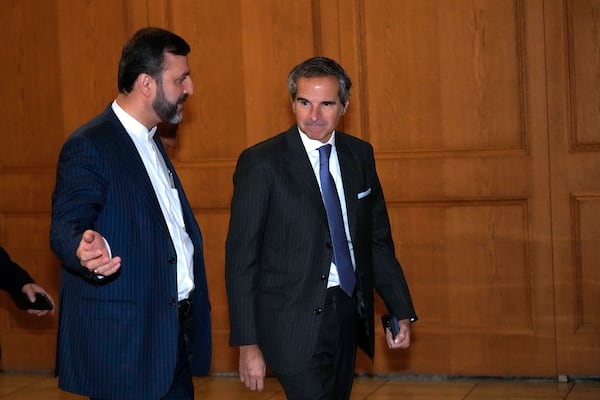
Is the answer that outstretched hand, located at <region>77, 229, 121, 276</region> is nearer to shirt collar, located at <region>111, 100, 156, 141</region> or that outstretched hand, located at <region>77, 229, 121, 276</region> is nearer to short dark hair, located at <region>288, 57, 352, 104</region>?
shirt collar, located at <region>111, 100, 156, 141</region>

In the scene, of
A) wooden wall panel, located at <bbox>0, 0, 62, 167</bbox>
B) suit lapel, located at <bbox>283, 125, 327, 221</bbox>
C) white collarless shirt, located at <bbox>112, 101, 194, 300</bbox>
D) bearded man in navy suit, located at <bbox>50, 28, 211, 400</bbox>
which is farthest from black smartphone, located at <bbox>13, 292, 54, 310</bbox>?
wooden wall panel, located at <bbox>0, 0, 62, 167</bbox>

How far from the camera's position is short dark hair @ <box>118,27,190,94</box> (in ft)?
10.8

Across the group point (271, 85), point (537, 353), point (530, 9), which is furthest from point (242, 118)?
point (537, 353)

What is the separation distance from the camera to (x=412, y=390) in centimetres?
553

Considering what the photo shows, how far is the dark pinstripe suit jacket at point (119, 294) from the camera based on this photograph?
3.02m

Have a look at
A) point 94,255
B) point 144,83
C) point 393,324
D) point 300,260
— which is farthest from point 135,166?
point 393,324

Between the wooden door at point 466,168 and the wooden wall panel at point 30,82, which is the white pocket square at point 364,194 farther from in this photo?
the wooden wall panel at point 30,82

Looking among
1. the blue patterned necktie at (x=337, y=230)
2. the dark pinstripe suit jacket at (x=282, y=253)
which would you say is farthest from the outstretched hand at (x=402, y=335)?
the blue patterned necktie at (x=337, y=230)

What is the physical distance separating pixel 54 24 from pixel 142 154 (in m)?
3.32

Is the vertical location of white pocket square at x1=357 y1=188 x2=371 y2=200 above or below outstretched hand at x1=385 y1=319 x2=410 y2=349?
above

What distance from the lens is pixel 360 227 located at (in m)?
3.50

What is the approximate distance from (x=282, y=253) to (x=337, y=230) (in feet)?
0.67

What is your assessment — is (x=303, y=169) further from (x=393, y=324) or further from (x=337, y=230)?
(x=393, y=324)

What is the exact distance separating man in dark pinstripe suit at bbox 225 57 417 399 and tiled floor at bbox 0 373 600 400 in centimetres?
201
